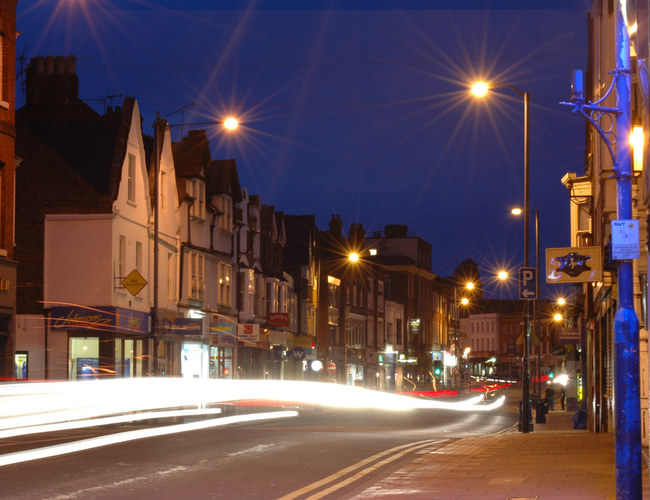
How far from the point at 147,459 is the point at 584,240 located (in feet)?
63.9

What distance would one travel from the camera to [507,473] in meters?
14.4

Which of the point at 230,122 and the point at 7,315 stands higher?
the point at 230,122

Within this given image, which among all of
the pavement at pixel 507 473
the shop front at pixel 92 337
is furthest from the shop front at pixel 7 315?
the pavement at pixel 507 473

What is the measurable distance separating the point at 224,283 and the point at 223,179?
535 centimetres

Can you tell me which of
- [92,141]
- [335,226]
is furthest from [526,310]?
[335,226]

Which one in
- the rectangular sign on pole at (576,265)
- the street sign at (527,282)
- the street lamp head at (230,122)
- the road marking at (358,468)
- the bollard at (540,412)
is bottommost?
the bollard at (540,412)

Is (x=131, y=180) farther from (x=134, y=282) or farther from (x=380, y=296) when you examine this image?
(x=380, y=296)

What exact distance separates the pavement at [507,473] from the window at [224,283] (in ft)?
99.5

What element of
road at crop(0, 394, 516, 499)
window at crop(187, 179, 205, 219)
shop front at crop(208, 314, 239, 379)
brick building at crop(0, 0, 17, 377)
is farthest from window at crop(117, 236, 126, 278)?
road at crop(0, 394, 516, 499)

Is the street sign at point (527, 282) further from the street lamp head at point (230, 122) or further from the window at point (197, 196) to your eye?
the window at point (197, 196)

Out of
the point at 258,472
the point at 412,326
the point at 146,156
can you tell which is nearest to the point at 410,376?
the point at 412,326

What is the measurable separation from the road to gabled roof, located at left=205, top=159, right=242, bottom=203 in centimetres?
2558

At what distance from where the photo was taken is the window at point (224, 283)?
164 feet

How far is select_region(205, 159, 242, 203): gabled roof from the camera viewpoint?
159 ft
